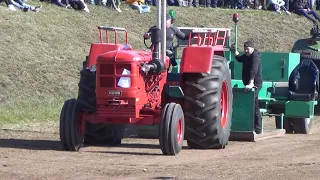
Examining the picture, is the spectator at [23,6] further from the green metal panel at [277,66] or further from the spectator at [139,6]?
the green metal panel at [277,66]

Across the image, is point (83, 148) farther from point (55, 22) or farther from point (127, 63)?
point (55, 22)

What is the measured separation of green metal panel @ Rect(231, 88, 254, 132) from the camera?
14836mm

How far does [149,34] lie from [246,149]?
2362 mm

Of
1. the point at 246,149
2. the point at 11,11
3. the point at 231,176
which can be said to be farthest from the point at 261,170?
the point at 11,11

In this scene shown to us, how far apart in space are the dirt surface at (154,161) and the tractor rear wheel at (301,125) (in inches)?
78.0

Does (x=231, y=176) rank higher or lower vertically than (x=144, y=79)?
lower

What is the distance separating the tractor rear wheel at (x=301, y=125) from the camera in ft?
56.1

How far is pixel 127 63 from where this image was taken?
1263cm

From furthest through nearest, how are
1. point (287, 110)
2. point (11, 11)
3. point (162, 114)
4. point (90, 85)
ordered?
point (11, 11)
point (287, 110)
point (90, 85)
point (162, 114)

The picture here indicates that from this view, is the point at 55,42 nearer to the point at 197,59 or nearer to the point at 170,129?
the point at 197,59

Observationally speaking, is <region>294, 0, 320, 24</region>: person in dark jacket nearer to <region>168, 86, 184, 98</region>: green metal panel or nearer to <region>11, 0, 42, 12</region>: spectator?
<region>11, 0, 42, 12</region>: spectator

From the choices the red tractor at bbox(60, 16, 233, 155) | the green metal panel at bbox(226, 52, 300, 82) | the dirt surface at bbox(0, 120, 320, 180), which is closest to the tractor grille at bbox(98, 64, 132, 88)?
the red tractor at bbox(60, 16, 233, 155)

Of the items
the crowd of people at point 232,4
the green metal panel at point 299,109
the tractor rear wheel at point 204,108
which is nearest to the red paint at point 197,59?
the tractor rear wheel at point 204,108

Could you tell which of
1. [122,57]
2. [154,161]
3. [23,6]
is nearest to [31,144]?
[122,57]
